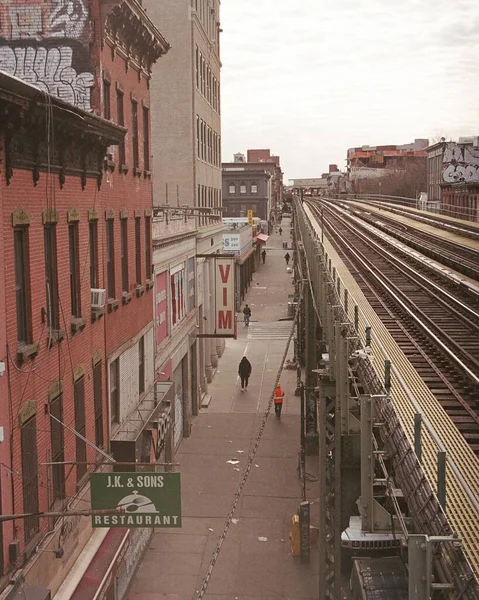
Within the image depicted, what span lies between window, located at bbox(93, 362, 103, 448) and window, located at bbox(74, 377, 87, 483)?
105cm

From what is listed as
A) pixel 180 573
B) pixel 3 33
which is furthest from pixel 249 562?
pixel 3 33

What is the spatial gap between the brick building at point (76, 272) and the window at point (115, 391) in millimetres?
56

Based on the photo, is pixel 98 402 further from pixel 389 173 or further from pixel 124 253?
pixel 389 173

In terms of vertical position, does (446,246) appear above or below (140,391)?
above

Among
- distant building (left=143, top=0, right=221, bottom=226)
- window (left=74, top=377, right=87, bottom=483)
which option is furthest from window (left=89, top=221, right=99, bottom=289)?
distant building (left=143, top=0, right=221, bottom=226)

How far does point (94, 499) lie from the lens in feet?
37.6

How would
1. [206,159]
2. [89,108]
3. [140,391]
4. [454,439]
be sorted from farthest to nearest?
[206,159] → [140,391] → [89,108] → [454,439]

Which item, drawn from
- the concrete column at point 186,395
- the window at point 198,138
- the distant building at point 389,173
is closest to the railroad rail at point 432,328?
the concrete column at point 186,395

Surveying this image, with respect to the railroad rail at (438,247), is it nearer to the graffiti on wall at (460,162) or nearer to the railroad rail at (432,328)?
the railroad rail at (432,328)

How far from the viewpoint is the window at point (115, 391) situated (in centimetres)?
1891

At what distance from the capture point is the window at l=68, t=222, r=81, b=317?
15625 millimetres

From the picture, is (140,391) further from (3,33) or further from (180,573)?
(3,33)

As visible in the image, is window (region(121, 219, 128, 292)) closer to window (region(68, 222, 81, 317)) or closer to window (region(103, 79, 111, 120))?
window (region(103, 79, 111, 120))

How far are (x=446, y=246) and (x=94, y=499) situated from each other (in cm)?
3264
